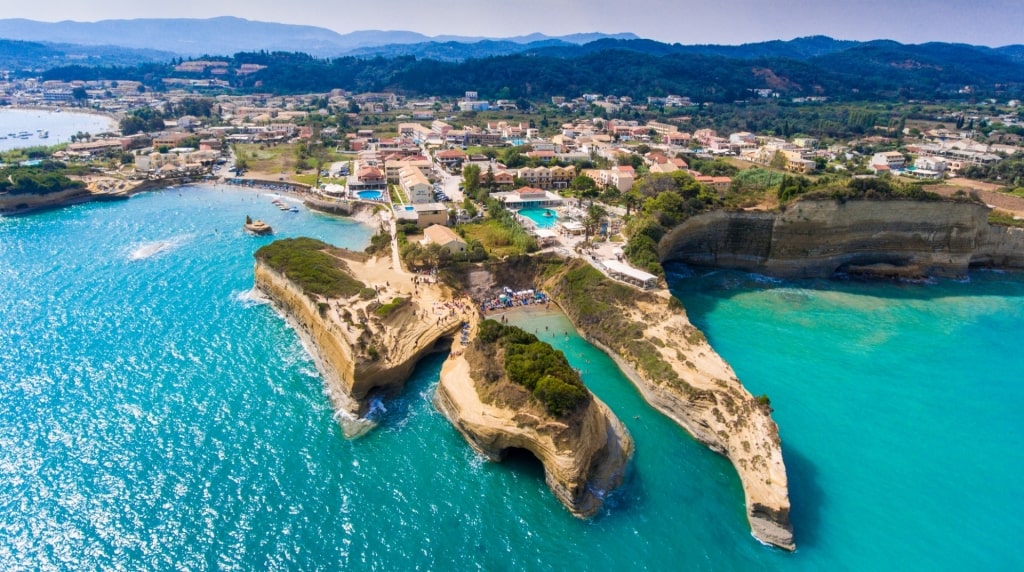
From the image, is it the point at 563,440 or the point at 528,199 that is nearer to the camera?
the point at 563,440

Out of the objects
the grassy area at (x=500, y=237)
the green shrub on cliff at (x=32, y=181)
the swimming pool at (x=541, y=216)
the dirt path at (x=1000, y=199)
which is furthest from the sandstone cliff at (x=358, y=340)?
the dirt path at (x=1000, y=199)

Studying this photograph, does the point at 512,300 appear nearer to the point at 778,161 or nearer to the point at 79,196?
the point at 778,161

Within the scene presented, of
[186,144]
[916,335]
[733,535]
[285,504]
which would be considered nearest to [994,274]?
[916,335]

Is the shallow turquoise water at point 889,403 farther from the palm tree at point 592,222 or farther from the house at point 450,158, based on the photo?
the house at point 450,158

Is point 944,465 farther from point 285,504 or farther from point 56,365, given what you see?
point 56,365

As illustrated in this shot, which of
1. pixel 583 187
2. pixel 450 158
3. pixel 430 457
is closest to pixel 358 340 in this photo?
pixel 430 457

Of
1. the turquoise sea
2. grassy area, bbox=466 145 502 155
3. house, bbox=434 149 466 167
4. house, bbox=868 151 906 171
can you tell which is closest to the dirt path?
house, bbox=868 151 906 171
